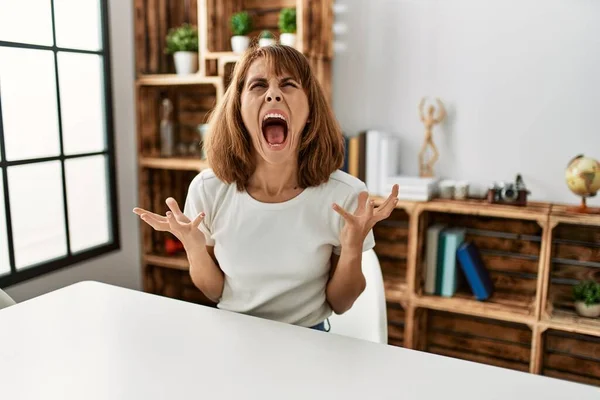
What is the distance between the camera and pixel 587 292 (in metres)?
2.02

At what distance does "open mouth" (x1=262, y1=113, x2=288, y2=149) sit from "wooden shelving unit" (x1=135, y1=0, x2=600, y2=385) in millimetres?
1031

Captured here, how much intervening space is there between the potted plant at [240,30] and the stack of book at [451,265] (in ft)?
3.71

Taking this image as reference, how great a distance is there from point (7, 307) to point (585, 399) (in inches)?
48.2

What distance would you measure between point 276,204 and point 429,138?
122cm

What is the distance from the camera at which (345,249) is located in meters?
1.24

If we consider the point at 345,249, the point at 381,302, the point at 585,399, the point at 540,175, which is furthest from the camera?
the point at 540,175

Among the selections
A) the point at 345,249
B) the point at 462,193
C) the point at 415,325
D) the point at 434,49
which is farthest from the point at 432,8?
the point at 345,249

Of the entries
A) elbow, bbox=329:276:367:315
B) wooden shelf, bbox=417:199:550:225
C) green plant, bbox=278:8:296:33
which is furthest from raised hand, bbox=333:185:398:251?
green plant, bbox=278:8:296:33

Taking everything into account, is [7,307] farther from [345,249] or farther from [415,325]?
[415,325]

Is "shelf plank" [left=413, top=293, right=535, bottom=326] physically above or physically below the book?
below

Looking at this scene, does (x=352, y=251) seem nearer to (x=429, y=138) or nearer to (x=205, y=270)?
(x=205, y=270)

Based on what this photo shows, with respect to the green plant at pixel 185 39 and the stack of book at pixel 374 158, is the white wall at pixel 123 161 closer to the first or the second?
the green plant at pixel 185 39

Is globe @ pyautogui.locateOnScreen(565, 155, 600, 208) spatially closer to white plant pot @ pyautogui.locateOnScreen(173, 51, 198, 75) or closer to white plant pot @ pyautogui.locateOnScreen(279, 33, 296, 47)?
white plant pot @ pyautogui.locateOnScreen(279, 33, 296, 47)

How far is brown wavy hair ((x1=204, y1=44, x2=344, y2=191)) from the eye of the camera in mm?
1286
